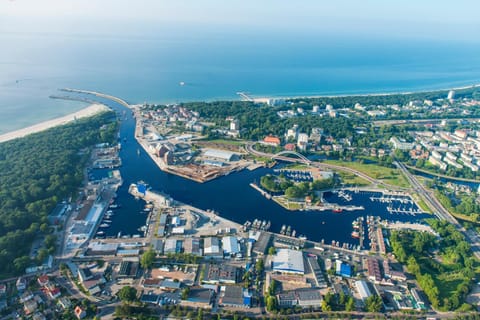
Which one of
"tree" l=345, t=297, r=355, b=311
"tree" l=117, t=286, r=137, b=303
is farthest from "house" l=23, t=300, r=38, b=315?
"tree" l=345, t=297, r=355, b=311

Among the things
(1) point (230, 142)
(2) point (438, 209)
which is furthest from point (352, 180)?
(1) point (230, 142)

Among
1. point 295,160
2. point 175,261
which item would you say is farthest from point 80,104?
point 175,261

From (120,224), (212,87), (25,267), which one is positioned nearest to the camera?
(25,267)

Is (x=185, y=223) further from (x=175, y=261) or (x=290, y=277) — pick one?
(x=290, y=277)

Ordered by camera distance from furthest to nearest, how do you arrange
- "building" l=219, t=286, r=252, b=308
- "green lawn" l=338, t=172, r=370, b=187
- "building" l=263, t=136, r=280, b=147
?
"building" l=263, t=136, r=280, b=147
"green lawn" l=338, t=172, r=370, b=187
"building" l=219, t=286, r=252, b=308

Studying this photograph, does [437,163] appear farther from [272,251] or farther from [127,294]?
[127,294]

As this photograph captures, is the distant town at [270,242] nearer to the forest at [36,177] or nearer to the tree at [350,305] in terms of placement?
the tree at [350,305]

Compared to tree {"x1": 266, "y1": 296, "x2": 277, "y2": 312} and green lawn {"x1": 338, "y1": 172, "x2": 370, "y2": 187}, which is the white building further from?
green lawn {"x1": 338, "y1": 172, "x2": 370, "y2": 187}

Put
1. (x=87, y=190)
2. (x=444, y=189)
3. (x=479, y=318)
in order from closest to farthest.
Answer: (x=479, y=318), (x=87, y=190), (x=444, y=189)
